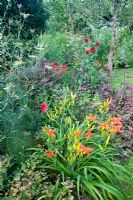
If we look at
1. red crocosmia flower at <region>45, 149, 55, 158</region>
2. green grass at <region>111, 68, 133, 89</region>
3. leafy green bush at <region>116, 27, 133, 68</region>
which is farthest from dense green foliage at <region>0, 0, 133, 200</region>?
leafy green bush at <region>116, 27, 133, 68</region>

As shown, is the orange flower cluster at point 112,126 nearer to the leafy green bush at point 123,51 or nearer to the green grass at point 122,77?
the green grass at point 122,77

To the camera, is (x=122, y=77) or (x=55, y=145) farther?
(x=122, y=77)

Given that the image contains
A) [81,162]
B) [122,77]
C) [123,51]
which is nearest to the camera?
[81,162]

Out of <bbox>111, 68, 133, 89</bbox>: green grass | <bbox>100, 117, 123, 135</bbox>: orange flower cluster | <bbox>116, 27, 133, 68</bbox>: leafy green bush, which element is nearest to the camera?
<bbox>100, 117, 123, 135</bbox>: orange flower cluster

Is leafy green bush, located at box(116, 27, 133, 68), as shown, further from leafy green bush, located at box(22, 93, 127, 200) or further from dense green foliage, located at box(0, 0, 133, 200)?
leafy green bush, located at box(22, 93, 127, 200)

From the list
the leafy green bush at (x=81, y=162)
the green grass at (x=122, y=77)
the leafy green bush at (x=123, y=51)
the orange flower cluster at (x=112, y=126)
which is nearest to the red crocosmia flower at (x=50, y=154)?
the leafy green bush at (x=81, y=162)

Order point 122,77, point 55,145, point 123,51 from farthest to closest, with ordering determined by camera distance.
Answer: point 123,51
point 122,77
point 55,145

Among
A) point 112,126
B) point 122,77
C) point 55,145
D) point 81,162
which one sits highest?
point 112,126

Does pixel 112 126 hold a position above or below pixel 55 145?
above

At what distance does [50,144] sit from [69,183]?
59cm

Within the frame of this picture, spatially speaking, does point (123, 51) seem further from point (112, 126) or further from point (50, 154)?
point (50, 154)

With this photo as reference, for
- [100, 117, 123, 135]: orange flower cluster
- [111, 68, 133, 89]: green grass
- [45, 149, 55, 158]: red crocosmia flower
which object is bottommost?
[111, 68, 133, 89]: green grass

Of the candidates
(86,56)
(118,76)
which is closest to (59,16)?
(118,76)

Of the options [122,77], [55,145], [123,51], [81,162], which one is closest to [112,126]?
[81,162]
